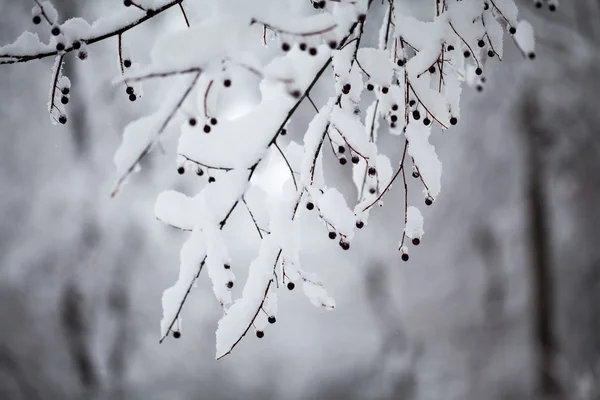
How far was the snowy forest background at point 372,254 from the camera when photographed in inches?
219

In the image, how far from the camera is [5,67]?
5.51m

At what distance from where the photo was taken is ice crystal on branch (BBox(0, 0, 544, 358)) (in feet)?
3.09

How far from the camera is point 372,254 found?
7109 mm

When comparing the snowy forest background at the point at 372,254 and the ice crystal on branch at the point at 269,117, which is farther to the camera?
the snowy forest background at the point at 372,254

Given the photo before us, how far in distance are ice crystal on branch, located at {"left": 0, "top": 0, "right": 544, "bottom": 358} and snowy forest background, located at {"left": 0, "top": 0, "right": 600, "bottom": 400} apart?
3.76m

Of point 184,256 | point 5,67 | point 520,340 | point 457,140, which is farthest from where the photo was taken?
point 520,340

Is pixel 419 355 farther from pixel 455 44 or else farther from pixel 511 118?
pixel 455 44

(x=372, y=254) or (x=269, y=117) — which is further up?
(x=269, y=117)

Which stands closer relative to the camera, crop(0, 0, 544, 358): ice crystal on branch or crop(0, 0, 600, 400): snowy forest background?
crop(0, 0, 544, 358): ice crystal on branch

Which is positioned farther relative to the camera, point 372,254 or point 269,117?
point 372,254

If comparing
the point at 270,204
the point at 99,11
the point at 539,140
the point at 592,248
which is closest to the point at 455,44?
the point at 270,204

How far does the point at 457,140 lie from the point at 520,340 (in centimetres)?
367

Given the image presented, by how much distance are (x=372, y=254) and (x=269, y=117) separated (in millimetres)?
6222

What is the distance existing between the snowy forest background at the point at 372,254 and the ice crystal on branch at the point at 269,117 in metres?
3.76
